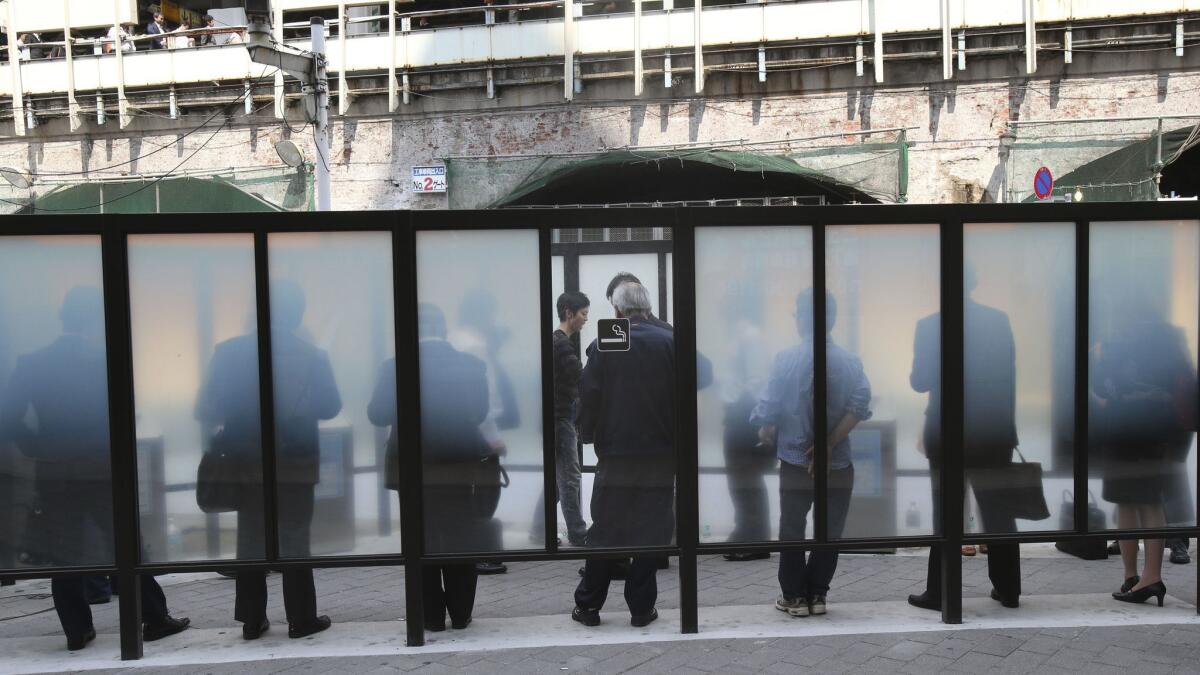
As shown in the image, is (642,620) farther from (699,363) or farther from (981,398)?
(981,398)

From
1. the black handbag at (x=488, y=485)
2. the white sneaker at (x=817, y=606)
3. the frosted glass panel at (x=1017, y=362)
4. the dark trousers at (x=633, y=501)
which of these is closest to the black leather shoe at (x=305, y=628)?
the black handbag at (x=488, y=485)

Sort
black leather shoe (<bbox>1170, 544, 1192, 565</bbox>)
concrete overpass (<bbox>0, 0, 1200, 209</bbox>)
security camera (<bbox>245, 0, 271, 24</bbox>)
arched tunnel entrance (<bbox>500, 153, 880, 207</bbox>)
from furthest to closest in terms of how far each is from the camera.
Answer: concrete overpass (<bbox>0, 0, 1200, 209</bbox>) < arched tunnel entrance (<bbox>500, 153, 880, 207</bbox>) < security camera (<bbox>245, 0, 271, 24</bbox>) < black leather shoe (<bbox>1170, 544, 1192, 565</bbox>)

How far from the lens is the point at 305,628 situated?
5.71 m

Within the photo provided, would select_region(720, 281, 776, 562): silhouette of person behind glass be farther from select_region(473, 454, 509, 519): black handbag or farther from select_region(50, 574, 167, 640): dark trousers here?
select_region(50, 574, 167, 640): dark trousers

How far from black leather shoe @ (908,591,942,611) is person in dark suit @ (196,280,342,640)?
354 cm

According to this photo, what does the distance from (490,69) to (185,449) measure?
1166 cm

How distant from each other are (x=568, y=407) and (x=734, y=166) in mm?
8732

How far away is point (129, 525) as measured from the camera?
5355mm

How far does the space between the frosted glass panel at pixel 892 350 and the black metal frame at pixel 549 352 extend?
8 cm

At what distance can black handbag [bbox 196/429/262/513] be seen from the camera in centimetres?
545

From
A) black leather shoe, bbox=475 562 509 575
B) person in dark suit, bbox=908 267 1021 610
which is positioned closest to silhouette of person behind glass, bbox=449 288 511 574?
black leather shoe, bbox=475 562 509 575

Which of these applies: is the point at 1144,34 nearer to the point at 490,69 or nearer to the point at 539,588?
the point at 490,69

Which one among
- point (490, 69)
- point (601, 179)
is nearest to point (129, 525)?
point (601, 179)

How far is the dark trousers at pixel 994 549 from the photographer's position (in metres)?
5.71
